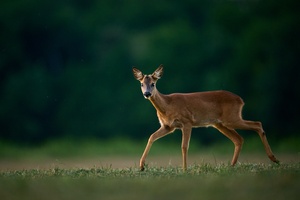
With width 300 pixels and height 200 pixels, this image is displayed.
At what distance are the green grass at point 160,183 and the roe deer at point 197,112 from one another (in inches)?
49.7

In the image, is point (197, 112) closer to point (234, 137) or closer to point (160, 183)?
point (234, 137)

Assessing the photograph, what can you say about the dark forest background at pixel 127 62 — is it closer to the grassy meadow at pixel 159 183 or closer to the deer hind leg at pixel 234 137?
the deer hind leg at pixel 234 137

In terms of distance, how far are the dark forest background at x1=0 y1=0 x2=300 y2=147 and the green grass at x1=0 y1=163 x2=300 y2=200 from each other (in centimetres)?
1965

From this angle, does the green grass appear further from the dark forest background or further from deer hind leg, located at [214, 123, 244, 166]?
the dark forest background

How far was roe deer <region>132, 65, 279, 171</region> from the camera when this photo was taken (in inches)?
566

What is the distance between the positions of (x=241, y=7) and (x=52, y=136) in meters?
11.3

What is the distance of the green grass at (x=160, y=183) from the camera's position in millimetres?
10094

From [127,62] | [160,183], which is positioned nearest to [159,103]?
[160,183]

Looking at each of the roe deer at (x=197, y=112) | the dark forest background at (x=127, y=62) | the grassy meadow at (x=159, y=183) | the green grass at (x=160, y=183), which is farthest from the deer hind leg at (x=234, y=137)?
the dark forest background at (x=127, y=62)

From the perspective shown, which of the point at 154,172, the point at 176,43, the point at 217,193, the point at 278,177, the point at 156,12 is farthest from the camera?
the point at 156,12

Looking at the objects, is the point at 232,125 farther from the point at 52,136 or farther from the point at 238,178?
the point at 52,136

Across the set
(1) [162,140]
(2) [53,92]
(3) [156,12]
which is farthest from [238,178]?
(3) [156,12]

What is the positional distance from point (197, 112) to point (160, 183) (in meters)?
3.80

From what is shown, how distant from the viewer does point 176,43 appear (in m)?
36.5
